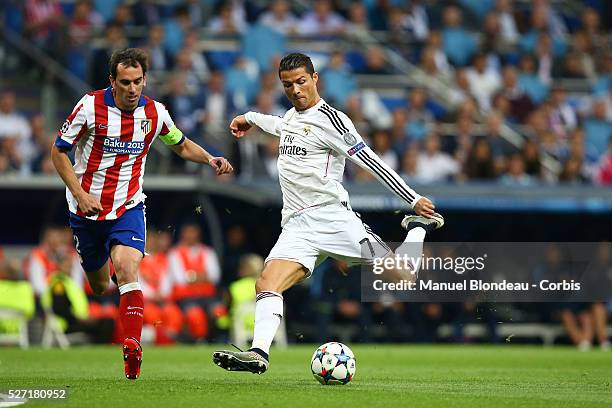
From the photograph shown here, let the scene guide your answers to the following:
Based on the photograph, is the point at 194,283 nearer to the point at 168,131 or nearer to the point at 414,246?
the point at 168,131

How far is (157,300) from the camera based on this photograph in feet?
61.0

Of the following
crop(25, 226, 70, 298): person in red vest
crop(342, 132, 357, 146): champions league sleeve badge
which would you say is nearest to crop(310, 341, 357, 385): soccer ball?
crop(342, 132, 357, 146): champions league sleeve badge

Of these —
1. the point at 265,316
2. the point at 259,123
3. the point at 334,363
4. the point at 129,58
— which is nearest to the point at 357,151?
the point at 259,123

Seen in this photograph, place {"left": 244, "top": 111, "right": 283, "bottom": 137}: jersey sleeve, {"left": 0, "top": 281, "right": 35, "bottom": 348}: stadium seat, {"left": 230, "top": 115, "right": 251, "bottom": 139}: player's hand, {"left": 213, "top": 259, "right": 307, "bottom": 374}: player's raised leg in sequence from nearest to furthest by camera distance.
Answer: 1. {"left": 213, "top": 259, "right": 307, "bottom": 374}: player's raised leg
2. {"left": 244, "top": 111, "right": 283, "bottom": 137}: jersey sleeve
3. {"left": 230, "top": 115, "right": 251, "bottom": 139}: player's hand
4. {"left": 0, "top": 281, "right": 35, "bottom": 348}: stadium seat

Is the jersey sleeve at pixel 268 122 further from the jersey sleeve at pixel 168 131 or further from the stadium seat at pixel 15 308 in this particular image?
the stadium seat at pixel 15 308

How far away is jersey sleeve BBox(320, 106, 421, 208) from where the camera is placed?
9.28 metres

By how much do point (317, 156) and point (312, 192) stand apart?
278 mm

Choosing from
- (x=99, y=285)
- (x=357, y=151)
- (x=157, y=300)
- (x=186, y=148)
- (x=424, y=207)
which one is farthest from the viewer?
(x=157, y=300)

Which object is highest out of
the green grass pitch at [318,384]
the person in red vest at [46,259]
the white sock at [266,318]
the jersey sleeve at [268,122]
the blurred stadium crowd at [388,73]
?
the blurred stadium crowd at [388,73]

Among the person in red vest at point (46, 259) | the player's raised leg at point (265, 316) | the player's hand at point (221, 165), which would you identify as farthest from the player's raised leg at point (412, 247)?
the person in red vest at point (46, 259)

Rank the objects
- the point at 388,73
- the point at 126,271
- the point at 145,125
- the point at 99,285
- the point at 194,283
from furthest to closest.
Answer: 1. the point at 388,73
2. the point at 194,283
3. the point at 99,285
4. the point at 145,125
5. the point at 126,271

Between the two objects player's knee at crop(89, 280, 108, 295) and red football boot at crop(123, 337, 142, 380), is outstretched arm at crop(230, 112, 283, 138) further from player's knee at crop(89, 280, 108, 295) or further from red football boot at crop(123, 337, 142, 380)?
red football boot at crop(123, 337, 142, 380)

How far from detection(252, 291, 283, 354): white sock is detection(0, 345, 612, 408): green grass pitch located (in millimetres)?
378

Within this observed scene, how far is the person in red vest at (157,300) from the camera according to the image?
60.5ft
